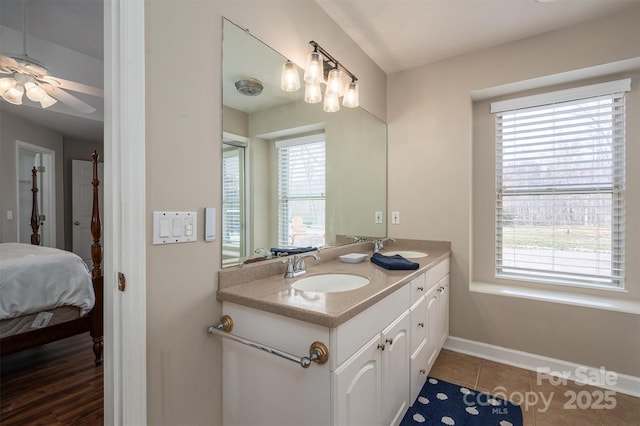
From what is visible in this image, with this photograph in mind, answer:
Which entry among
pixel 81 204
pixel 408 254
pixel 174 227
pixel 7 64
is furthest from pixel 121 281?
pixel 81 204

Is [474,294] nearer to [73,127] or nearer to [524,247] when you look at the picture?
[524,247]

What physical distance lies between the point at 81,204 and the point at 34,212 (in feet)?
2.93

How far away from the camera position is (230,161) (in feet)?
4.25

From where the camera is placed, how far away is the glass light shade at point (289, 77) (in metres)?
1.55

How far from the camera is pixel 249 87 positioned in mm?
1392

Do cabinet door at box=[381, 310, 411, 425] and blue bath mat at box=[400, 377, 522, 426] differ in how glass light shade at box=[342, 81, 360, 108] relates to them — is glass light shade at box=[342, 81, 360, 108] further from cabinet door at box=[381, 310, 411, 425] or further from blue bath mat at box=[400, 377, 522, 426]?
blue bath mat at box=[400, 377, 522, 426]

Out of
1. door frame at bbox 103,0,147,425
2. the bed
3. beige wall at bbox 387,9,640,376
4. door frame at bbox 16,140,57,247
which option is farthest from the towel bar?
door frame at bbox 16,140,57,247

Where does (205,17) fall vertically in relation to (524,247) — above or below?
above

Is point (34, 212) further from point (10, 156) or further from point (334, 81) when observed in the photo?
point (334, 81)

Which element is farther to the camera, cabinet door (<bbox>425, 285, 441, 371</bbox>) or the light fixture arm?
cabinet door (<bbox>425, 285, 441, 371</bbox>)

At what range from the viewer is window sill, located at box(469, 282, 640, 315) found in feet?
6.22

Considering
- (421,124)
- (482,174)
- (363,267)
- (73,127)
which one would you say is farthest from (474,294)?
(73,127)

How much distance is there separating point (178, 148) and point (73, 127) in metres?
4.15

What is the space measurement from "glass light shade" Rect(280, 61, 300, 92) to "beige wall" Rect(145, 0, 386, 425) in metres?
0.30
